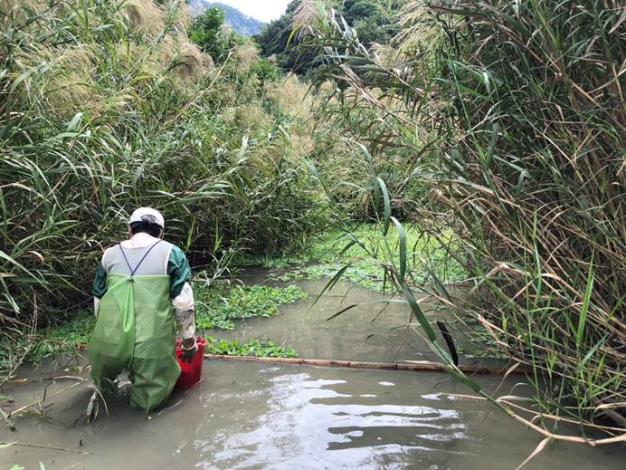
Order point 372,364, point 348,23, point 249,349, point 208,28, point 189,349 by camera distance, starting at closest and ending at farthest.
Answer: point 189,349, point 372,364, point 249,349, point 348,23, point 208,28

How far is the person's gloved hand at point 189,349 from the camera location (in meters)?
3.40

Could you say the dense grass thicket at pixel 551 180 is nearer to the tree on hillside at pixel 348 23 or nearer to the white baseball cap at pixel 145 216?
the tree on hillside at pixel 348 23

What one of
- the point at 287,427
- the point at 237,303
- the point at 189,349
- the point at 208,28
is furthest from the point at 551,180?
the point at 208,28

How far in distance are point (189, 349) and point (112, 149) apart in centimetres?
188

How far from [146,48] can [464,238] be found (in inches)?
164

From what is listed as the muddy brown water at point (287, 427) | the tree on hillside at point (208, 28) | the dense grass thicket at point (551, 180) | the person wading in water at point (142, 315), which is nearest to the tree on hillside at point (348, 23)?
the dense grass thicket at point (551, 180)

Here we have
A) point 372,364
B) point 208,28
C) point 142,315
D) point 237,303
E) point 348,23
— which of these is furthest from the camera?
point 208,28

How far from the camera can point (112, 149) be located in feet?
14.2

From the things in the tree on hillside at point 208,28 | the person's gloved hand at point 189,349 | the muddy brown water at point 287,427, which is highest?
the tree on hillside at point 208,28

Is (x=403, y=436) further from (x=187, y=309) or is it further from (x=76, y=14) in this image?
(x=76, y=14)

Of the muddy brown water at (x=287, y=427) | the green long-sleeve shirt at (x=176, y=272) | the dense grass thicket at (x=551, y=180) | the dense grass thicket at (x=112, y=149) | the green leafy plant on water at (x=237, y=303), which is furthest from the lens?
the green leafy plant on water at (x=237, y=303)

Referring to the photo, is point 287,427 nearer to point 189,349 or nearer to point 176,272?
point 189,349

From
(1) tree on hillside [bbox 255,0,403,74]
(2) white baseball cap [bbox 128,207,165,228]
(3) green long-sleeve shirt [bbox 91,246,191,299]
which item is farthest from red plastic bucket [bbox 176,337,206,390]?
(1) tree on hillside [bbox 255,0,403,74]

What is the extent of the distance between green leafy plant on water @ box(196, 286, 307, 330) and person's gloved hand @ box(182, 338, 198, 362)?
1312 millimetres
